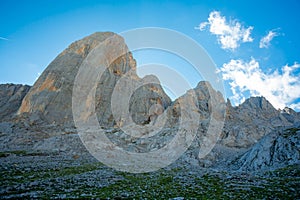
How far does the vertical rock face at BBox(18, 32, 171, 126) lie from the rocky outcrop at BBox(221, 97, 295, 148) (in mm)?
49124

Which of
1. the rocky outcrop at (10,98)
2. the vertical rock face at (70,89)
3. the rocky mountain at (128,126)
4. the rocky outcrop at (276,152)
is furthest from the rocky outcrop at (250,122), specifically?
the rocky outcrop at (10,98)

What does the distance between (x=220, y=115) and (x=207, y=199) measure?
126 m

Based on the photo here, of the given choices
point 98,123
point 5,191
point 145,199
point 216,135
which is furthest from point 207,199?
point 98,123

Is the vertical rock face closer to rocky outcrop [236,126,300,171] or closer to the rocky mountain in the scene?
the rocky mountain

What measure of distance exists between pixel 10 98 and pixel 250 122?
16124 cm

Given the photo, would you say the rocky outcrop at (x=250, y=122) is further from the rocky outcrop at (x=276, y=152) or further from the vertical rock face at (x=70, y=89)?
the vertical rock face at (x=70, y=89)

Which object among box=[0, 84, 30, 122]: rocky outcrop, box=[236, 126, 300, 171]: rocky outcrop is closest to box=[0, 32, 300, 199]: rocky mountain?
box=[236, 126, 300, 171]: rocky outcrop

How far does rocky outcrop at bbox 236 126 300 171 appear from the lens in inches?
1631

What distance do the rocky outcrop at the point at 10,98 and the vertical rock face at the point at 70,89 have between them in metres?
11.4

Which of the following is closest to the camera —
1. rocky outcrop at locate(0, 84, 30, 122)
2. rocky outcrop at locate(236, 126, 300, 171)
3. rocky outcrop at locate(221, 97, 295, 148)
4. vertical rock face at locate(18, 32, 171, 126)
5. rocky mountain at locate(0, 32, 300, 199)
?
rocky mountain at locate(0, 32, 300, 199)

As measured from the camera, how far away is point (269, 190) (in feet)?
62.4

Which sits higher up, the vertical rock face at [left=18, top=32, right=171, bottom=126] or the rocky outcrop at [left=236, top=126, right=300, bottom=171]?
the vertical rock face at [left=18, top=32, right=171, bottom=126]

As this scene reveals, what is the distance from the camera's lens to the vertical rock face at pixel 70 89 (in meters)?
113

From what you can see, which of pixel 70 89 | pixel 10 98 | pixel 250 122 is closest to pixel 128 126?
pixel 70 89
